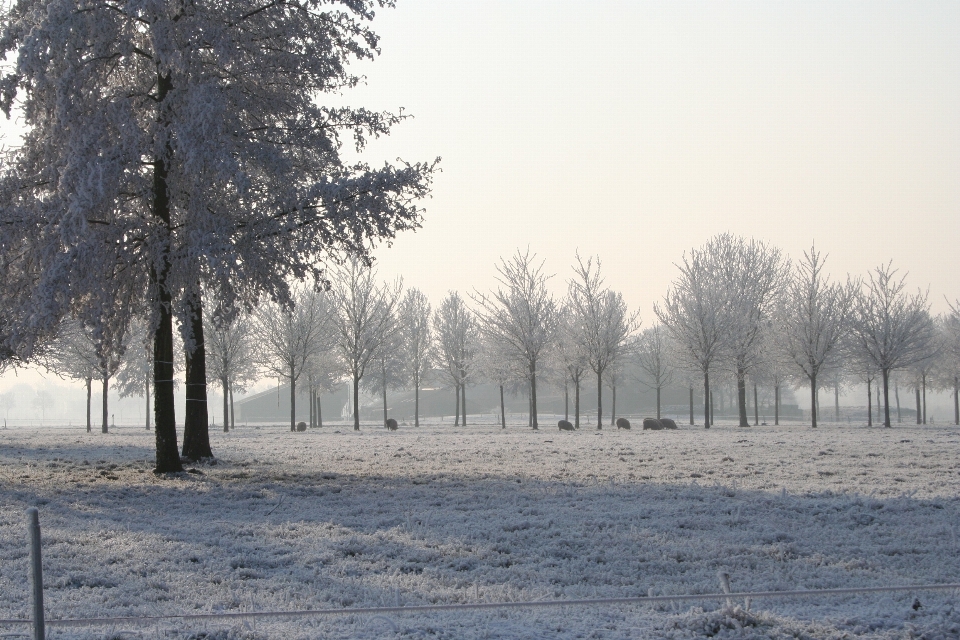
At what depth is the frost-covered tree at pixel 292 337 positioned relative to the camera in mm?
37812

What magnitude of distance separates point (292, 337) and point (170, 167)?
24.2 meters

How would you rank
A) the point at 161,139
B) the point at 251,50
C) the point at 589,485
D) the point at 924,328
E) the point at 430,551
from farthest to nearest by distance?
the point at 924,328 → the point at 251,50 → the point at 161,139 → the point at 589,485 → the point at 430,551

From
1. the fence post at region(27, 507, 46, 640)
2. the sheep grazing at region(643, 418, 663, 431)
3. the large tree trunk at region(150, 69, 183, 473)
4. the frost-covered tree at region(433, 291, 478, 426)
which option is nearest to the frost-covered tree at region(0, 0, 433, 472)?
the large tree trunk at region(150, 69, 183, 473)

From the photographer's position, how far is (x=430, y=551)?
7.66 meters

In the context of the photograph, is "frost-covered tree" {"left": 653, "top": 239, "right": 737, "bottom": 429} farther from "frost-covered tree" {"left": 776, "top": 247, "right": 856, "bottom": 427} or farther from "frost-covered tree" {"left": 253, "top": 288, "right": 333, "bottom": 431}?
"frost-covered tree" {"left": 253, "top": 288, "right": 333, "bottom": 431}

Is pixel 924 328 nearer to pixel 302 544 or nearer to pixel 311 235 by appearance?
pixel 311 235

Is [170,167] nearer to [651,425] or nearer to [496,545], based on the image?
[496,545]

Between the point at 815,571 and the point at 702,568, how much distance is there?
960 mm

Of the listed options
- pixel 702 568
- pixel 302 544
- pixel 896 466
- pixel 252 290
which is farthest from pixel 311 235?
pixel 896 466

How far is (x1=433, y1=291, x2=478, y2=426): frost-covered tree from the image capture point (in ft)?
157

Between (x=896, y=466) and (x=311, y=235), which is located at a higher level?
(x=311, y=235)

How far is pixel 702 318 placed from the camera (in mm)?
36219

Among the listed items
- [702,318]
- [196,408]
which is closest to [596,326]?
[702,318]

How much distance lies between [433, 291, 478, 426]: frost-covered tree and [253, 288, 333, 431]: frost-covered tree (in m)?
9.46
